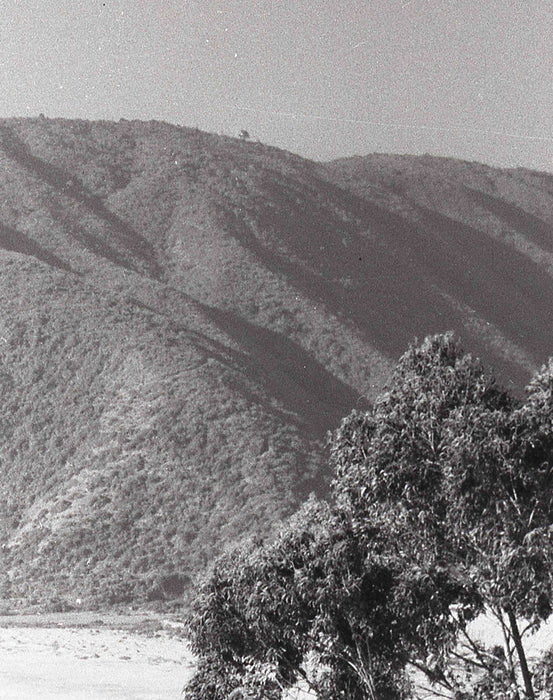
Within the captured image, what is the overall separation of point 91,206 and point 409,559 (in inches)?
2475

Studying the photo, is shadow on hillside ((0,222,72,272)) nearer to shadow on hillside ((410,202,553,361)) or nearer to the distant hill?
the distant hill

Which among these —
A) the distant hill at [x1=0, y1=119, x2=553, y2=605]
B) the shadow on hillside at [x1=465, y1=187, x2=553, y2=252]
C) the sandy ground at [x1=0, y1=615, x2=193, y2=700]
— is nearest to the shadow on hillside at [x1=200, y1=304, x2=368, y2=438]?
the distant hill at [x1=0, y1=119, x2=553, y2=605]

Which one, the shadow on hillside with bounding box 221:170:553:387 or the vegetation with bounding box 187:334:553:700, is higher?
the shadow on hillside with bounding box 221:170:553:387

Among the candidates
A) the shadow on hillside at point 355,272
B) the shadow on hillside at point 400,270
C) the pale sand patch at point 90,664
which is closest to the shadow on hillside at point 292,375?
the shadow on hillside at point 355,272

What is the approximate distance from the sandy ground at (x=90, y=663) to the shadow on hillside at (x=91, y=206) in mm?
36844

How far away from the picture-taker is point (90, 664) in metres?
23.4

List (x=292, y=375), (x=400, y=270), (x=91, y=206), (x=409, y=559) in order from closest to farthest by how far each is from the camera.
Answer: (x=409, y=559)
(x=292, y=375)
(x=91, y=206)
(x=400, y=270)

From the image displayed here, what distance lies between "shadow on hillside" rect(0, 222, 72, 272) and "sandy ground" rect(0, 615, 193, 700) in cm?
3334

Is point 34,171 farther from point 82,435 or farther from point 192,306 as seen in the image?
point 82,435

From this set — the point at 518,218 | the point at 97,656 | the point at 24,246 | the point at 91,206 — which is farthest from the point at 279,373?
the point at 518,218

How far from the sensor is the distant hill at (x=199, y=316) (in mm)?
37031

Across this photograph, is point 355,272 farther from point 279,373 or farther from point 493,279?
point 279,373

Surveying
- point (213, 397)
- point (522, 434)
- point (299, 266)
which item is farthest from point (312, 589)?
point (299, 266)

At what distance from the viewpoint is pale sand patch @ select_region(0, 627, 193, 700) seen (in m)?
20.9
